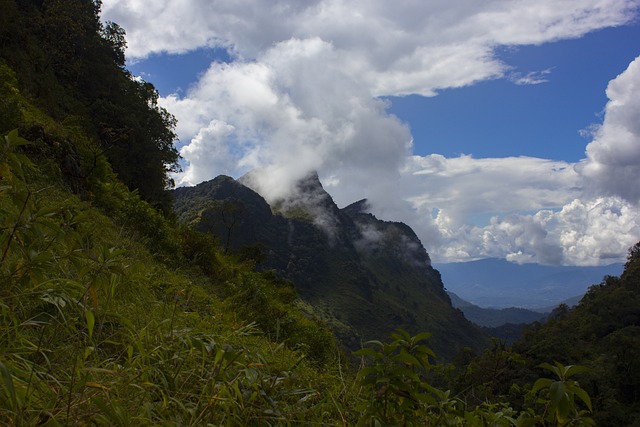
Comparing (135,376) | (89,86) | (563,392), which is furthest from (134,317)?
(89,86)

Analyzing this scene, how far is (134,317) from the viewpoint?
13.2 feet

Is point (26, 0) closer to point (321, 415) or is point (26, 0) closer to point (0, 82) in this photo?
point (0, 82)

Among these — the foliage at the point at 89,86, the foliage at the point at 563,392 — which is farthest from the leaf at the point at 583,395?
the foliage at the point at 89,86

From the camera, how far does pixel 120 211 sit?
12.7m

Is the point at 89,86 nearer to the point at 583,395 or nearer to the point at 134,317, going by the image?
the point at 134,317

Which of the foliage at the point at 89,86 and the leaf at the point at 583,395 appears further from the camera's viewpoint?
the foliage at the point at 89,86

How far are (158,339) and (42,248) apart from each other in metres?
1.05

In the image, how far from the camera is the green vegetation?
93.0 inches

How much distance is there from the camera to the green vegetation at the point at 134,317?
2.36 meters

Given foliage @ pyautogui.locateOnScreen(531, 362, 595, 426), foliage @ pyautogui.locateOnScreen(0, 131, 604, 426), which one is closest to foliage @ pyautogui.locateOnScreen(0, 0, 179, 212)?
foliage @ pyautogui.locateOnScreen(0, 131, 604, 426)

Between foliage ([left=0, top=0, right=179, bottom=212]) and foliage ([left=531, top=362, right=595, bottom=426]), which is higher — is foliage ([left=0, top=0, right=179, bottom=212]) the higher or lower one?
the higher one

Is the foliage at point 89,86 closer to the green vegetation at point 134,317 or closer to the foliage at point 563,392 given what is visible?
the green vegetation at point 134,317

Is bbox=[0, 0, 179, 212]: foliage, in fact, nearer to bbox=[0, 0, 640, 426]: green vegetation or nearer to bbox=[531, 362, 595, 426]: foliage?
bbox=[0, 0, 640, 426]: green vegetation

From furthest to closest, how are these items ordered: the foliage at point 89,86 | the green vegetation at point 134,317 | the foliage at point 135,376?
the foliage at point 89,86 < the green vegetation at point 134,317 < the foliage at point 135,376
